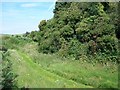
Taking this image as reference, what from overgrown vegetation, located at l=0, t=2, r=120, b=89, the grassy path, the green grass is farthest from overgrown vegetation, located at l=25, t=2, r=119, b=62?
the grassy path

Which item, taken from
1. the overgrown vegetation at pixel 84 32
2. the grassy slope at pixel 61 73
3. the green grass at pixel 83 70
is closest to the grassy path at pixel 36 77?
the grassy slope at pixel 61 73

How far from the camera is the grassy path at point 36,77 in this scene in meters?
12.7

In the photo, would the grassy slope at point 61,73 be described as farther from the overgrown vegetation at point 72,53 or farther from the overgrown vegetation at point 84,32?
the overgrown vegetation at point 84,32

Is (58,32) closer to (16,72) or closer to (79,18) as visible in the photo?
(79,18)

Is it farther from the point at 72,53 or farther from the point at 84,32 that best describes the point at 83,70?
the point at 84,32

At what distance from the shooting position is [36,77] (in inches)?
537

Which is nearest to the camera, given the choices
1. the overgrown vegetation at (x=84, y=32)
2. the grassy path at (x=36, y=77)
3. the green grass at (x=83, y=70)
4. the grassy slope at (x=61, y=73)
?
the grassy path at (x=36, y=77)

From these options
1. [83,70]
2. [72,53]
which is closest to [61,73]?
[83,70]

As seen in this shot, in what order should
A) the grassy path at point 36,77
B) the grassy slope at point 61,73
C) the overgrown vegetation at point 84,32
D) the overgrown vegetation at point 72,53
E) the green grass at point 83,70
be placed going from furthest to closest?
the overgrown vegetation at point 84,32 → the green grass at point 83,70 → the overgrown vegetation at point 72,53 → the grassy slope at point 61,73 → the grassy path at point 36,77

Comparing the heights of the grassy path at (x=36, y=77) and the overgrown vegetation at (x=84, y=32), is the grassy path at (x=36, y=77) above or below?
below

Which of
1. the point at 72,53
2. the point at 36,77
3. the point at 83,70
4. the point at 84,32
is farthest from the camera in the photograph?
the point at 84,32

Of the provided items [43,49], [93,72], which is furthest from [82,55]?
[43,49]

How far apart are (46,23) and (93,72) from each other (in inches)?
411

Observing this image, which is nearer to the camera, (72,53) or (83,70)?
(83,70)
